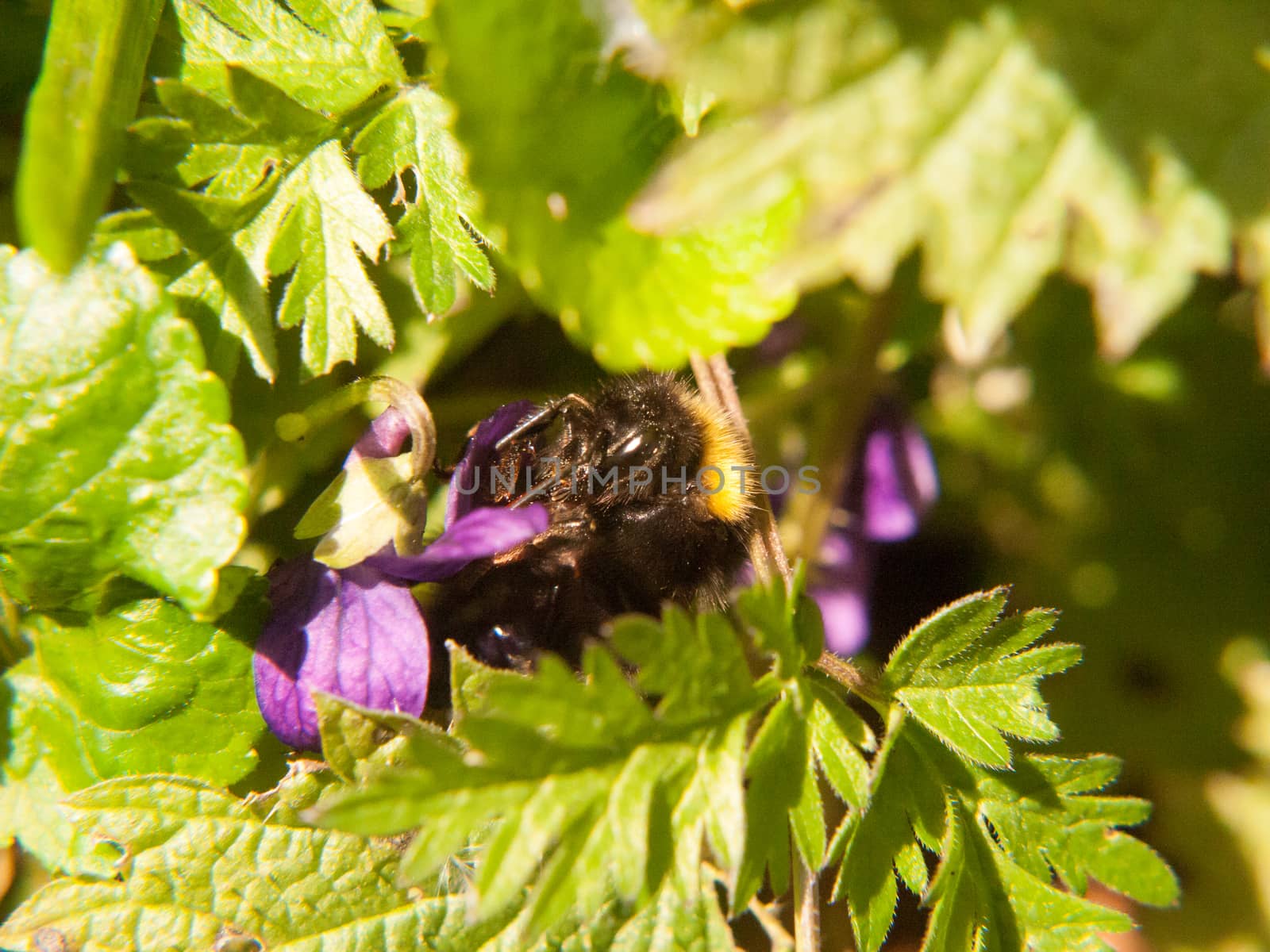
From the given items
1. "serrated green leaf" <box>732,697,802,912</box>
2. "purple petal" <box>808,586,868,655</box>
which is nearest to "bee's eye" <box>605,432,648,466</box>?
"serrated green leaf" <box>732,697,802,912</box>

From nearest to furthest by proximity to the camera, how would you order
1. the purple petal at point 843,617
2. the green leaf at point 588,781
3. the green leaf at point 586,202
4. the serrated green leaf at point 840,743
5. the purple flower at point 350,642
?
1. the green leaf at point 588,781
2. the green leaf at point 586,202
3. the serrated green leaf at point 840,743
4. the purple flower at point 350,642
5. the purple petal at point 843,617

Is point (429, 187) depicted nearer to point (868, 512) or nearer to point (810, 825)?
point (810, 825)

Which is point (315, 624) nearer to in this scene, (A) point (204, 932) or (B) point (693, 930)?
(A) point (204, 932)

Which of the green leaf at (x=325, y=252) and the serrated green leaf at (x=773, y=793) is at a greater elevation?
the green leaf at (x=325, y=252)

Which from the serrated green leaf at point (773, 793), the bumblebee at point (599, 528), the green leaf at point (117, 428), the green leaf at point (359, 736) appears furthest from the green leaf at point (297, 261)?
the serrated green leaf at point (773, 793)

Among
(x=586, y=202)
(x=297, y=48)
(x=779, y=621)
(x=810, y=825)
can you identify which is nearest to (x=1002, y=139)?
(x=586, y=202)

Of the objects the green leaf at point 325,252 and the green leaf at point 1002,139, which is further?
the green leaf at point 325,252

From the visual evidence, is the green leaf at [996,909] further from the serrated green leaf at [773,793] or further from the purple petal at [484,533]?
the purple petal at [484,533]

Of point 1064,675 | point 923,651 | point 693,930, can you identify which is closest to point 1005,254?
point 923,651
